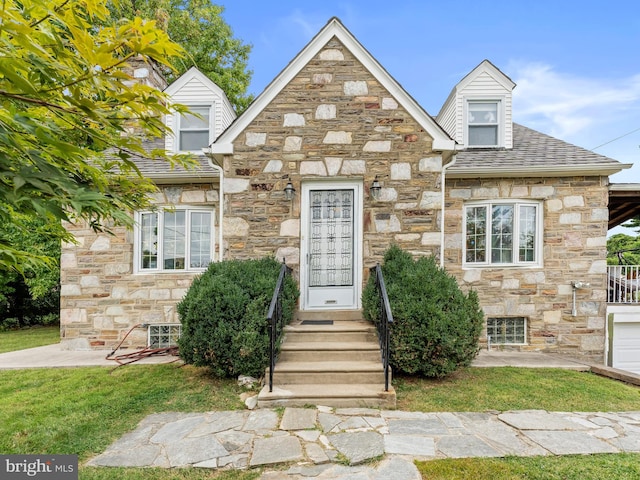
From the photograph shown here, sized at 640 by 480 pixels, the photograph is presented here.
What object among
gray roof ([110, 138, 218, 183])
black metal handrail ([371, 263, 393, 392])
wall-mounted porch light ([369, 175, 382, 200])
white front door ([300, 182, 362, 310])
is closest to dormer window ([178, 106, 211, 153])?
gray roof ([110, 138, 218, 183])

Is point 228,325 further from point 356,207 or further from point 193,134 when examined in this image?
point 193,134

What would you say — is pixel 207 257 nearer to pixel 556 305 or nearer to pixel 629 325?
pixel 556 305

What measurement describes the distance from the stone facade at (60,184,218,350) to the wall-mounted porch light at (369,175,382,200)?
333 cm

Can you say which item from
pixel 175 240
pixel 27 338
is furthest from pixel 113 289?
pixel 27 338

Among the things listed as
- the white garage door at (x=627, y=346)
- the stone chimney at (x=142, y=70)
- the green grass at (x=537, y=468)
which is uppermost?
the stone chimney at (x=142, y=70)

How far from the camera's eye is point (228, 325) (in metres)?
4.45

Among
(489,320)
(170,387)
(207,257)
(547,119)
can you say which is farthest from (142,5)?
(547,119)

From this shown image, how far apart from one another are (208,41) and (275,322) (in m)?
12.9

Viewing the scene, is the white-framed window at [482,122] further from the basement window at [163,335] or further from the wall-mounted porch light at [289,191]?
the basement window at [163,335]

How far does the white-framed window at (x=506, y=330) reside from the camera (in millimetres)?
7090

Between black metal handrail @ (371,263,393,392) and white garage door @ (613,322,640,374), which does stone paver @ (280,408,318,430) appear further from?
white garage door @ (613,322,640,374)

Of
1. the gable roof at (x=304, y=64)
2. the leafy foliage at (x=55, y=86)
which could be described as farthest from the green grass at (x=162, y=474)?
the gable roof at (x=304, y=64)

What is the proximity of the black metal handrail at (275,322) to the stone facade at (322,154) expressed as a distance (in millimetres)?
1107

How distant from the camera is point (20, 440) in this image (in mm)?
3270
